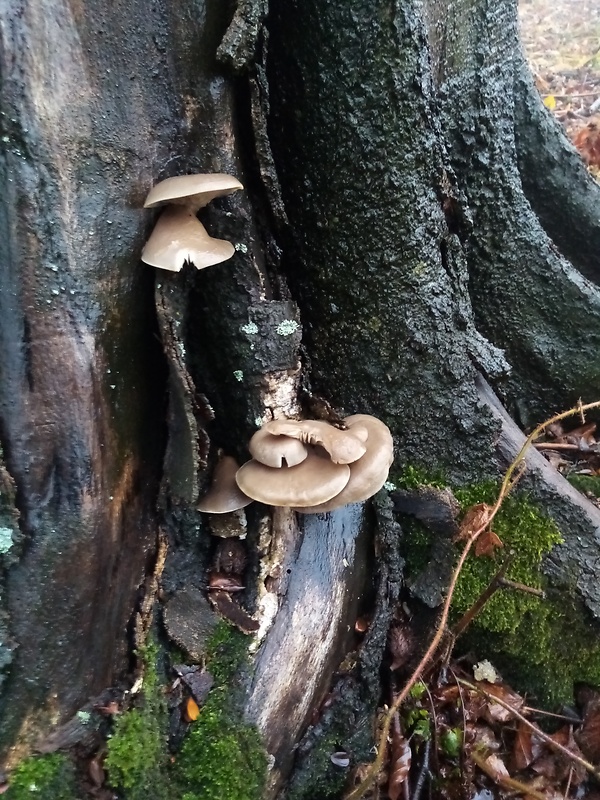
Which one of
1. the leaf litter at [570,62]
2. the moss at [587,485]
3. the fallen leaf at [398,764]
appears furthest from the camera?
the leaf litter at [570,62]

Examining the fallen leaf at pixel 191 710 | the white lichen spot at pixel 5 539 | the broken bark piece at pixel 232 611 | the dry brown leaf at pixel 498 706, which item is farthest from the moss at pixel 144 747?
the dry brown leaf at pixel 498 706

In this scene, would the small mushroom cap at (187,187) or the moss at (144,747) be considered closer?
the small mushroom cap at (187,187)

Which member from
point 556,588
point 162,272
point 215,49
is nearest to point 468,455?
point 556,588

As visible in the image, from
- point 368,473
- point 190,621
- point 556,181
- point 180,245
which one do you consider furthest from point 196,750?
point 556,181

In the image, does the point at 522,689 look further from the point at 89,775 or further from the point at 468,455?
the point at 89,775

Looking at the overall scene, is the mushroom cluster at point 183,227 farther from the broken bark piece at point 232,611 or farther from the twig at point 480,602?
the twig at point 480,602

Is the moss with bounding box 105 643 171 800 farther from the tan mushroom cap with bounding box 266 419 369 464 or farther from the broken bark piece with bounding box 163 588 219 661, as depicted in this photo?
the tan mushroom cap with bounding box 266 419 369 464

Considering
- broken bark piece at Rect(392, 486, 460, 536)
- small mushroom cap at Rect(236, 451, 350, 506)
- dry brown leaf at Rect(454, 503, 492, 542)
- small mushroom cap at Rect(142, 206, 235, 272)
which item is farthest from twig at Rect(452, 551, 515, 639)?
small mushroom cap at Rect(142, 206, 235, 272)
